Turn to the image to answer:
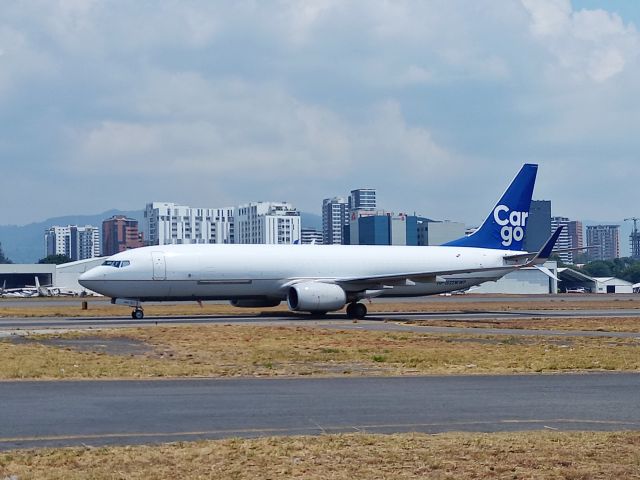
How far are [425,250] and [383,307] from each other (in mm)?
8882

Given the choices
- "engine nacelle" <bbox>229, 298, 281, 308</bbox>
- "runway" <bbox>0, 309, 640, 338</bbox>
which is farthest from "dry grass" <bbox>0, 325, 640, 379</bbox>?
"engine nacelle" <bbox>229, 298, 281, 308</bbox>

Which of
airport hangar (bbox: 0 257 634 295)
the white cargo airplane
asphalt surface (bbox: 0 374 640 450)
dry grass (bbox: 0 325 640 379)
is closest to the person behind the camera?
asphalt surface (bbox: 0 374 640 450)

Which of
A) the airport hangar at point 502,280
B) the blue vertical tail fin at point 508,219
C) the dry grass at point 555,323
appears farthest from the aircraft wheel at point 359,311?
the airport hangar at point 502,280

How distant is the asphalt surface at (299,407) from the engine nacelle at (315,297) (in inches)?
1052

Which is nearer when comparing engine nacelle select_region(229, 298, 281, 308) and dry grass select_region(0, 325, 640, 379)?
dry grass select_region(0, 325, 640, 379)

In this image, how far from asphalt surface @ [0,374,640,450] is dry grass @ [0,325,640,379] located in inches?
76.4

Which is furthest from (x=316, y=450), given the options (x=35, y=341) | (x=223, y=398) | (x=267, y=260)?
(x=267, y=260)

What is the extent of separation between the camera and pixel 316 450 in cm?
1129

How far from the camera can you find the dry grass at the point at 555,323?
1503 inches

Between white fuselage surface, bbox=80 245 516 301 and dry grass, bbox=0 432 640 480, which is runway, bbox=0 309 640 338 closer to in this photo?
white fuselage surface, bbox=80 245 516 301

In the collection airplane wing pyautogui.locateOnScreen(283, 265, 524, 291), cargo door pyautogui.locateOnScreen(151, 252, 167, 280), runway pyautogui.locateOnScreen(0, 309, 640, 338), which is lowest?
runway pyautogui.locateOnScreen(0, 309, 640, 338)

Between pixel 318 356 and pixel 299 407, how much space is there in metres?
9.82

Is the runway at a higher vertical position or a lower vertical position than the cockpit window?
lower

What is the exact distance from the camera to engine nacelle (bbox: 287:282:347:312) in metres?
46.8
